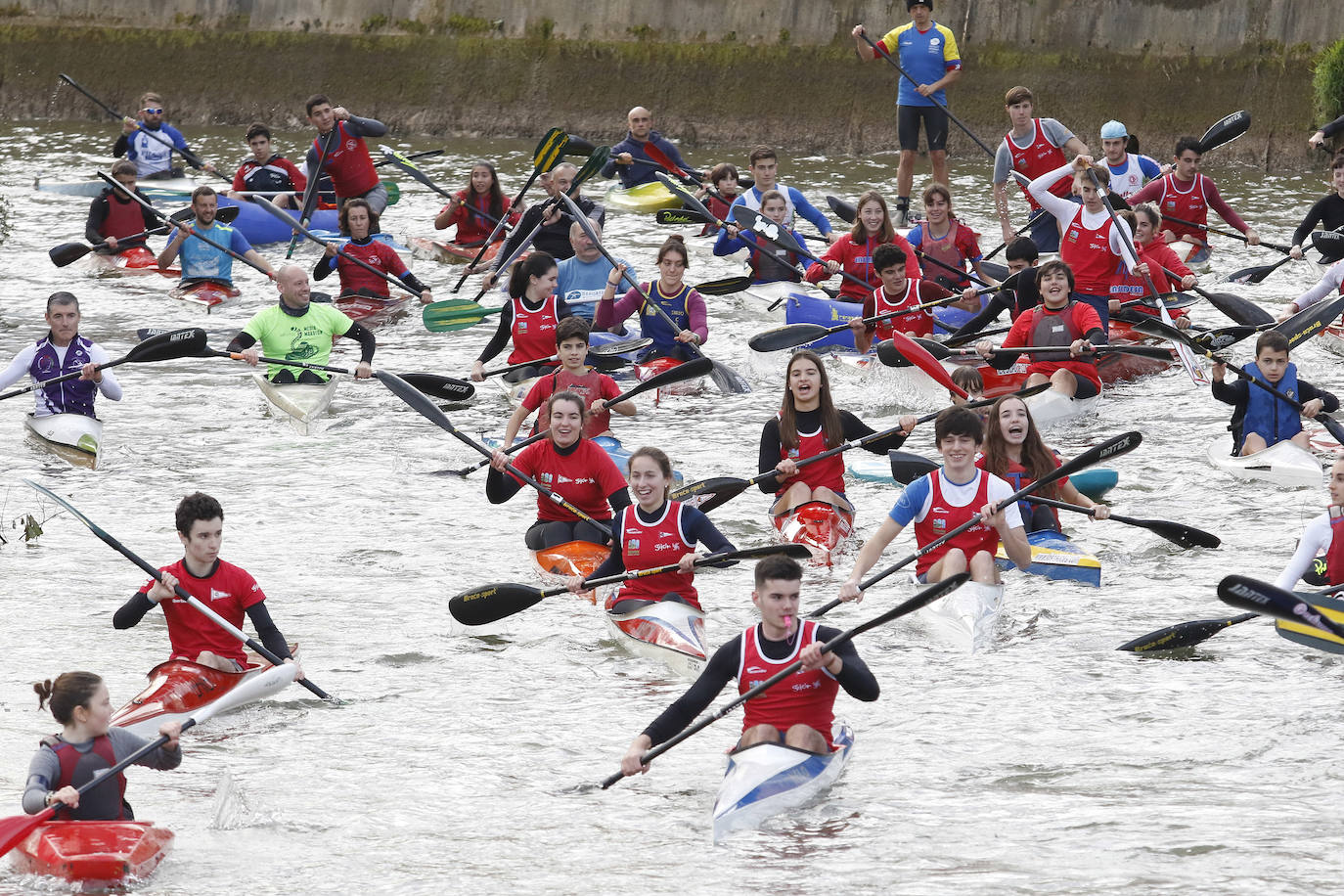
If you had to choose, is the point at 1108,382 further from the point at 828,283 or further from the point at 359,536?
the point at 359,536

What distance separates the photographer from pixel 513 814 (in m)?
6.19

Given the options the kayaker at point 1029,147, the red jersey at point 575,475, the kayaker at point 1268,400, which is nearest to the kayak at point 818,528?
the red jersey at point 575,475

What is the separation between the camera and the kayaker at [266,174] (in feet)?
56.6

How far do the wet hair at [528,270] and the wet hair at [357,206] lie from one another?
114 inches

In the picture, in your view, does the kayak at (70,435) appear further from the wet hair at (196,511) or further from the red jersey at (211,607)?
the wet hair at (196,511)

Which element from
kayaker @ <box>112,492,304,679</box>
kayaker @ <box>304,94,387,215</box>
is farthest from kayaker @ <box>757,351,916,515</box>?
kayaker @ <box>304,94,387,215</box>

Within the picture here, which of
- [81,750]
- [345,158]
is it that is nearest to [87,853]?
[81,750]

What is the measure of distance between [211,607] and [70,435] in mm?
4324

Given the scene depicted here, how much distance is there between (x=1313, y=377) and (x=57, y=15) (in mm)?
19720

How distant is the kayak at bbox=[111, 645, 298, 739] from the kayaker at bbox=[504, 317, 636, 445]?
2924 mm

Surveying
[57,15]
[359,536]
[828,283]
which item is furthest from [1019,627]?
[57,15]

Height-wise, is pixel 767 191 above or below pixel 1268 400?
above

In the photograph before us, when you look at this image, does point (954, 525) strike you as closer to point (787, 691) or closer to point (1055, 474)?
point (1055, 474)

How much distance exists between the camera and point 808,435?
8812 mm
